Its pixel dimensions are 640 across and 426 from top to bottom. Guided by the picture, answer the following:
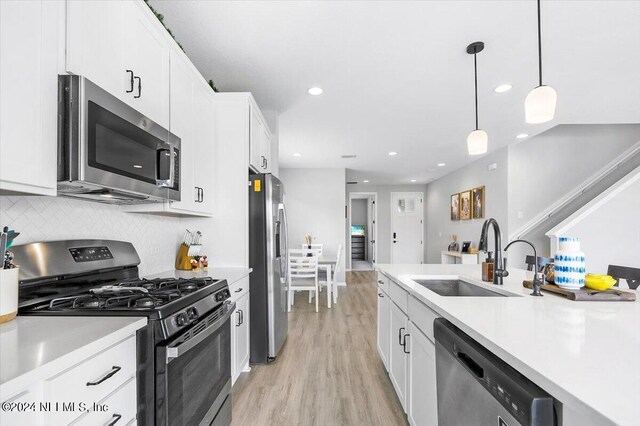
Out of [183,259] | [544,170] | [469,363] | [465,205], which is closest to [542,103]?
[469,363]

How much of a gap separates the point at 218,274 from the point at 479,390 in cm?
185

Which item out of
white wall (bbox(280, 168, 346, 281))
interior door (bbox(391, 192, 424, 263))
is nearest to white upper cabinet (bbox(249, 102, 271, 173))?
white wall (bbox(280, 168, 346, 281))

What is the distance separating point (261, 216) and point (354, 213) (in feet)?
31.8

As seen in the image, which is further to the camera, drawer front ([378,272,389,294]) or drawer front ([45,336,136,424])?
drawer front ([378,272,389,294])

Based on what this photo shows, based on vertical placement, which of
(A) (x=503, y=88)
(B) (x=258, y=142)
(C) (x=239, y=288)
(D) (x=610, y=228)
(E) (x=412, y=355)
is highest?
(A) (x=503, y=88)

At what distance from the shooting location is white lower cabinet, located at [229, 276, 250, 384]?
Answer: 225 centimetres

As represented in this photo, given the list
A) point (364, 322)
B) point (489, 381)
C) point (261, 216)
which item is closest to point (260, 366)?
point (261, 216)

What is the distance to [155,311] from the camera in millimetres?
1151

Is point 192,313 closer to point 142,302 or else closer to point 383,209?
point 142,302

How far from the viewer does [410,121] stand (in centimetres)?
398

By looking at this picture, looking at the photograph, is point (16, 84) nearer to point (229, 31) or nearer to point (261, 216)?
point (229, 31)

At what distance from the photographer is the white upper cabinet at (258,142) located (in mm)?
2767

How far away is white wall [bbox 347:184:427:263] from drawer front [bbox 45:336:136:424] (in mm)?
8644

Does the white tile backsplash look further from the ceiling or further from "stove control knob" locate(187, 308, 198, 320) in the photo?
the ceiling
